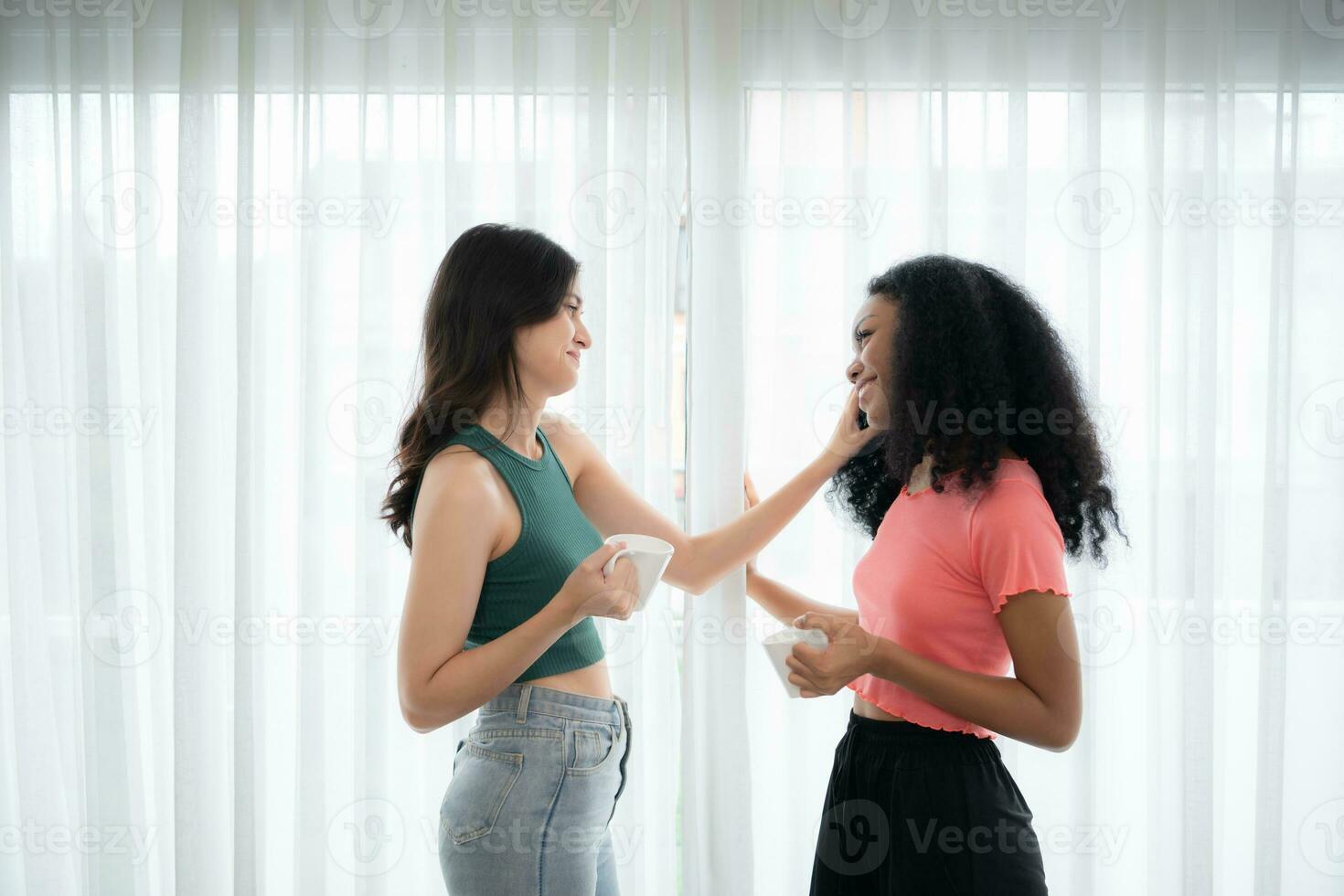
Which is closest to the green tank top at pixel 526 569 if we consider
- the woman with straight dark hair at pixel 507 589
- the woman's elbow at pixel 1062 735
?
the woman with straight dark hair at pixel 507 589

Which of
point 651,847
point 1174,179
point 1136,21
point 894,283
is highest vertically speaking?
point 1136,21

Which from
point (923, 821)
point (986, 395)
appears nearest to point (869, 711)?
point (923, 821)

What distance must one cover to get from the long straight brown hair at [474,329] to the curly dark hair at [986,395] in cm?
59

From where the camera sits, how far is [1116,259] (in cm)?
200

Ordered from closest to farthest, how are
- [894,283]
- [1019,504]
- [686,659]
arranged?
[1019,504], [894,283], [686,659]

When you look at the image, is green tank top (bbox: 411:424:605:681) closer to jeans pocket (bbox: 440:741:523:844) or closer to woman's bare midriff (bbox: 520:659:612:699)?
woman's bare midriff (bbox: 520:659:612:699)

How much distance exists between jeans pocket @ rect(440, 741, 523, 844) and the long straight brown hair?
36cm

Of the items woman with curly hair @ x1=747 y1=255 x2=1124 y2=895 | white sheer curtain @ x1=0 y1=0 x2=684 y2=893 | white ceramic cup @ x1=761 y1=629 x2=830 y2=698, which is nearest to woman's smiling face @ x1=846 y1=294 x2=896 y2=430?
woman with curly hair @ x1=747 y1=255 x2=1124 y2=895

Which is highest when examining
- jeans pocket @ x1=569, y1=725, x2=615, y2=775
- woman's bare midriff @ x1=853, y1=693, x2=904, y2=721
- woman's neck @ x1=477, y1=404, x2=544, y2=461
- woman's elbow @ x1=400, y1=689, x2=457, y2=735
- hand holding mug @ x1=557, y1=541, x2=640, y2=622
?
woman's neck @ x1=477, y1=404, x2=544, y2=461

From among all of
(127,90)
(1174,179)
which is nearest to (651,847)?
(1174,179)

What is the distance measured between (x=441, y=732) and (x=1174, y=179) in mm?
2095

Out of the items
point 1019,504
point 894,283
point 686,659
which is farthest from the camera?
point 686,659

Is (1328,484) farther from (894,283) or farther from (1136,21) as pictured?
(894,283)

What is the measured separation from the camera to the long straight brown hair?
1406 millimetres
